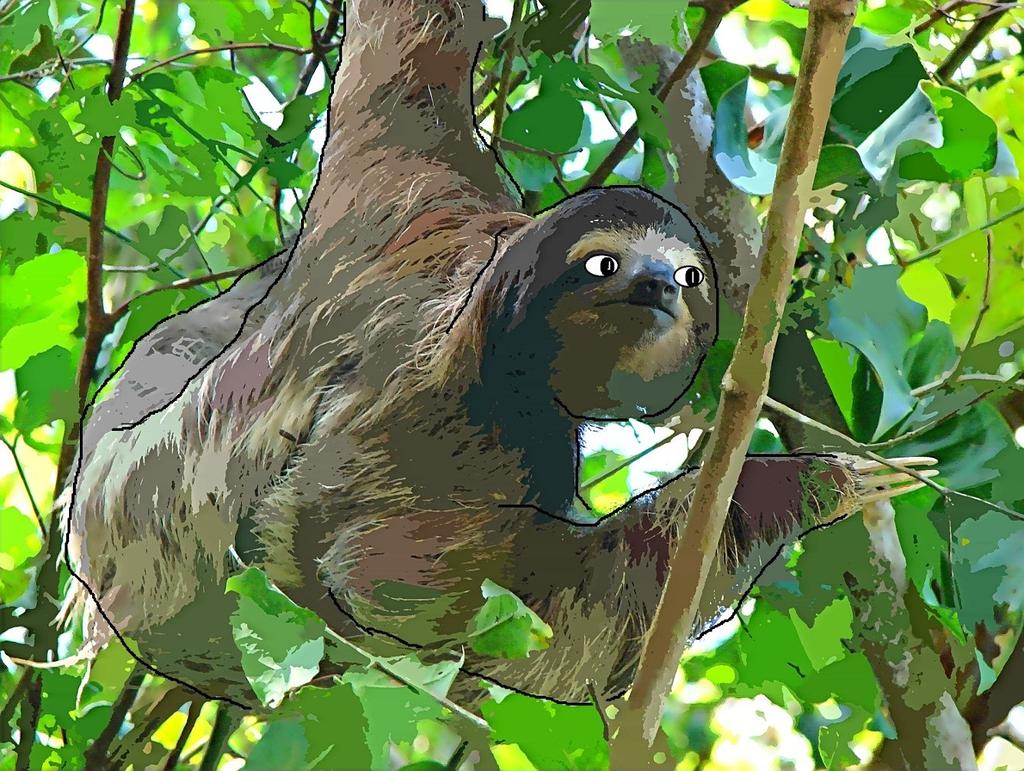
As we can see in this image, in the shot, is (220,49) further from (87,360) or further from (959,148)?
(959,148)

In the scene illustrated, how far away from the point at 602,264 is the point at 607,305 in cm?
3

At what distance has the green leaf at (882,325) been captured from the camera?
122 cm

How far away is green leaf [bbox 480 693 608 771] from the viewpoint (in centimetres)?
105

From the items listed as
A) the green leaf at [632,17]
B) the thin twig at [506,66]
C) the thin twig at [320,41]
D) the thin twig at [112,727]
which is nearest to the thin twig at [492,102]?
the thin twig at [506,66]

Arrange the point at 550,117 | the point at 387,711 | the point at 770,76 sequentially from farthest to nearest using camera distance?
the point at 770,76 → the point at 550,117 → the point at 387,711

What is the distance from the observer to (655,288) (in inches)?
34.4

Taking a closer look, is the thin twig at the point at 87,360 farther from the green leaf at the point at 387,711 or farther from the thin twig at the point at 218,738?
the green leaf at the point at 387,711

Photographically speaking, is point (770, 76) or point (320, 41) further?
point (770, 76)

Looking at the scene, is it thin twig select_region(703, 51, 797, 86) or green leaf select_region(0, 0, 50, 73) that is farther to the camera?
thin twig select_region(703, 51, 797, 86)

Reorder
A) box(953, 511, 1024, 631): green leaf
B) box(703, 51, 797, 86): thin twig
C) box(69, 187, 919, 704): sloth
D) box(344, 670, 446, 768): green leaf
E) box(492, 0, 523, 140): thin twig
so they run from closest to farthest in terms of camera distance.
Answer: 1. box(344, 670, 446, 768): green leaf
2. box(69, 187, 919, 704): sloth
3. box(953, 511, 1024, 631): green leaf
4. box(492, 0, 523, 140): thin twig
5. box(703, 51, 797, 86): thin twig

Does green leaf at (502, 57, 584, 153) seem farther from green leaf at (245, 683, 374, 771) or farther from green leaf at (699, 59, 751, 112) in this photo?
green leaf at (245, 683, 374, 771)

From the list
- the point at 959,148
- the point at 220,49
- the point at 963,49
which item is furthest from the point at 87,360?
the point at 963,49

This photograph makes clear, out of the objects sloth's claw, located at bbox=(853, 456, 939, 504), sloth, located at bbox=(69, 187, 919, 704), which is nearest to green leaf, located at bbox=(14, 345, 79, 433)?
sloth, located at bbox=(69, 187, 919, 704)

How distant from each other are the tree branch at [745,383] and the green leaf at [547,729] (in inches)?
10.0
